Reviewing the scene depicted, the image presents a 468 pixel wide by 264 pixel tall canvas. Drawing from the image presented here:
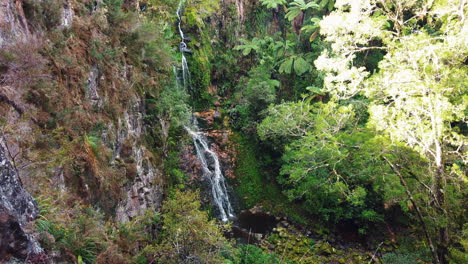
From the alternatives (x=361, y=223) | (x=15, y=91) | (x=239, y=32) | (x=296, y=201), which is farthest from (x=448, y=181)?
(x=239, y=32)

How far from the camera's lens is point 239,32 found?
18.0 meters

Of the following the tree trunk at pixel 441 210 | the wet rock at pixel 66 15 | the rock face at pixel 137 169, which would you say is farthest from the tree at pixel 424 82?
the wet rock at pixel 66 15

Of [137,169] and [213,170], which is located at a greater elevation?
[137,169]

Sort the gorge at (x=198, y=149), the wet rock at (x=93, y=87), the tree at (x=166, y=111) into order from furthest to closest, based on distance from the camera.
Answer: the tree at (x=166, y=111) → the wet rock at (x=93, y=87) → the gorge at (x=198, y=149)

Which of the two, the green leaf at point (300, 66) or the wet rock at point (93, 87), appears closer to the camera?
the wet rock at point (93, 87)

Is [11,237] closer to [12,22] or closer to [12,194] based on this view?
[12,194]

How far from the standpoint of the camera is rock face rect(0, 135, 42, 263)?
2666 millimetres

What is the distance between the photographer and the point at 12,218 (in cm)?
272

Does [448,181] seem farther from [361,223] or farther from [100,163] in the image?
[100,163]

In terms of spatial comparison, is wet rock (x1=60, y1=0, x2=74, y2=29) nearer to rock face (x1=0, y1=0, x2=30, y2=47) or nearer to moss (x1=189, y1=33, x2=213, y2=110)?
rock face (x1=0, y1=0, x2=30, y2=47)

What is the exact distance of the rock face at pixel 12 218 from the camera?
8.75 ft

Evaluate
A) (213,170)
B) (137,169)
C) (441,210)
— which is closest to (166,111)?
(137,169)

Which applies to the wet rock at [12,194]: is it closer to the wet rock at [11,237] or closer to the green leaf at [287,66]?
the wet rock at [11,237]

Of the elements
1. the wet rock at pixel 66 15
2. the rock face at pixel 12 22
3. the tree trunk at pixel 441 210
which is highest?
the wet rock at pixel 66 15
